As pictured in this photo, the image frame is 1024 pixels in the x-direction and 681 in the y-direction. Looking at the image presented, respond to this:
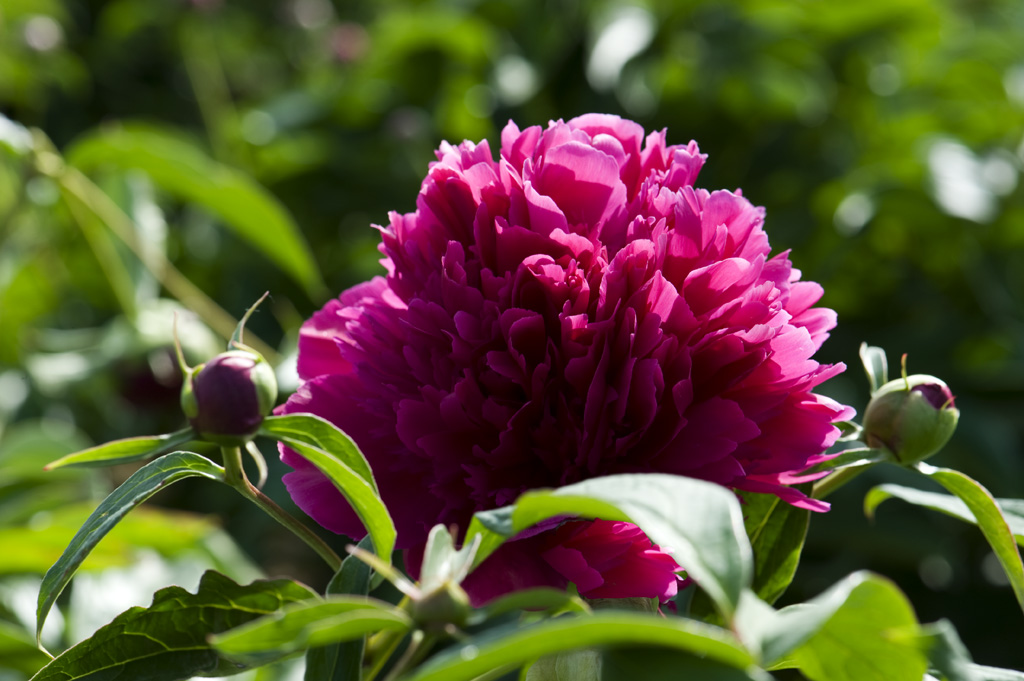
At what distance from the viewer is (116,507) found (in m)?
0.34

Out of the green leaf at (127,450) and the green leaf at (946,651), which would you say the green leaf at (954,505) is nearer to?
the green leaf at (946,651)

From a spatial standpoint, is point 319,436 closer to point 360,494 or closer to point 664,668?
point 360,494

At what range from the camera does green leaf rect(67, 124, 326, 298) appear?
0.83 metres

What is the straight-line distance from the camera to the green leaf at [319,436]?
0.33 meters

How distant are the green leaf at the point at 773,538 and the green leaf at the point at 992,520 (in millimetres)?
70

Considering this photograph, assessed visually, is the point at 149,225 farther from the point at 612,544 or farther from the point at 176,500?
the point at 612,544

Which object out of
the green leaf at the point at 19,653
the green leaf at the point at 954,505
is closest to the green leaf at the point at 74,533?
the green leaf at the point at 19,653

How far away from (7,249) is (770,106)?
3.03 feet

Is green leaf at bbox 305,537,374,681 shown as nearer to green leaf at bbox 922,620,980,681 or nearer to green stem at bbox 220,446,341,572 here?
green stem at bbox 220,446,341,572

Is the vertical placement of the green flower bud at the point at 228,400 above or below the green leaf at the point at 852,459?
above

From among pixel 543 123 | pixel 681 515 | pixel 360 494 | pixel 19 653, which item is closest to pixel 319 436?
pixel 360 494

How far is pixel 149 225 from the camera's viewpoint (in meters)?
0.97

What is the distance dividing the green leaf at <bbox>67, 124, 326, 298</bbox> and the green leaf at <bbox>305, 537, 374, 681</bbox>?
1.81ft

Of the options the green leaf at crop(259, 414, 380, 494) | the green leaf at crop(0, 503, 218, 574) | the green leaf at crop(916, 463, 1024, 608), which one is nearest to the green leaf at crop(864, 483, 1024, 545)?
the green leaf at crop(916, 463, 1024, 608)
